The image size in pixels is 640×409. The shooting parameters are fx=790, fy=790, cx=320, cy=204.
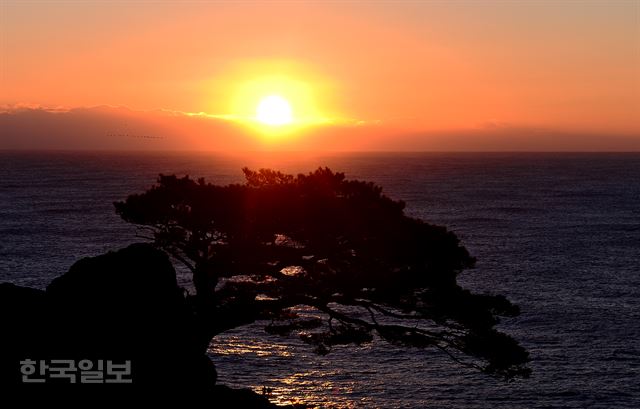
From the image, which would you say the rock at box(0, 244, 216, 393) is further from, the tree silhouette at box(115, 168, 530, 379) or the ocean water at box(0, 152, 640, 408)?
the ocean water at box(0, 152, 640, 408)

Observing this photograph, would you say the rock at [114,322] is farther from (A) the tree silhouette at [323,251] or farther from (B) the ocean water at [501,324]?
(B) the ocean water at [501,324]

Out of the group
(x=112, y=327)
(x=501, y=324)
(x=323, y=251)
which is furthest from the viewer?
(x=501, y=324)

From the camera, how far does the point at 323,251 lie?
22.4m

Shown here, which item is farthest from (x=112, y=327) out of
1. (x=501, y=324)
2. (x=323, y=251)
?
(x=501, y=324)

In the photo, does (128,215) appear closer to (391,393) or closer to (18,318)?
(18,318)

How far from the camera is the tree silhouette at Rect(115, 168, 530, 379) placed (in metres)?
21.8

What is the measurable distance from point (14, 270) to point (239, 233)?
50.6m

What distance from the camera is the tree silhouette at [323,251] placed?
21.8 metres

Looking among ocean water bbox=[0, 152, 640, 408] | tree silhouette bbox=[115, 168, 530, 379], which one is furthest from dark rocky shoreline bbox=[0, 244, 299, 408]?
ocean water bbox=[0, 152, 640, 408]

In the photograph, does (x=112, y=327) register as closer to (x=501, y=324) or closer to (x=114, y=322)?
(x=114, y=322)

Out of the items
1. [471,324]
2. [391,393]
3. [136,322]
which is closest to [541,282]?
[391,393]

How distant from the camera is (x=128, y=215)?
23047mm

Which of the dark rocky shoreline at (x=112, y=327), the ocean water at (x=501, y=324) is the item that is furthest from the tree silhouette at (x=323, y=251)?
the ocean water at (x=501, y=324)

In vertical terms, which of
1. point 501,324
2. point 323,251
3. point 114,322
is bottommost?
point 501,324
